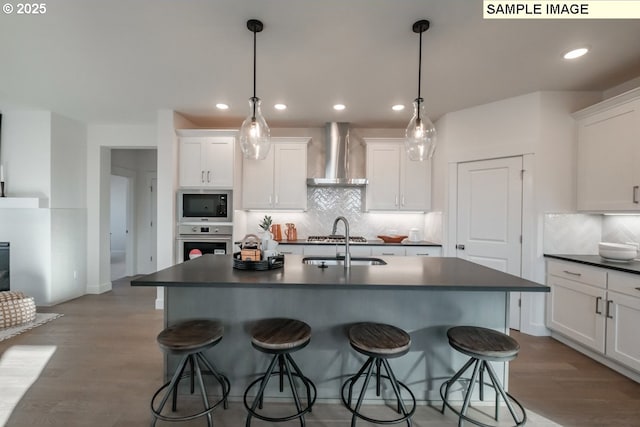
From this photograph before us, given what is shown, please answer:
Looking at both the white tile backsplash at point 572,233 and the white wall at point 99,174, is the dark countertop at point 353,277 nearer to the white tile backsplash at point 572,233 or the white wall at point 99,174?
the white tile backsplash at point 572,233

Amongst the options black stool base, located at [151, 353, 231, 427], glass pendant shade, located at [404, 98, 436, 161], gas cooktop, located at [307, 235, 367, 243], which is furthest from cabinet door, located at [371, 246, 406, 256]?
black stool base, located at [151, 353, 231, 427]

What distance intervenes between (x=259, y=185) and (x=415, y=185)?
2281 mm

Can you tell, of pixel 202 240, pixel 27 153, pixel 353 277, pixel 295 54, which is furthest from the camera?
pixel 27 153

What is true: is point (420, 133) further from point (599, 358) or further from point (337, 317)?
point (599, 358)

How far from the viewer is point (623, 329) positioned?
2316mm

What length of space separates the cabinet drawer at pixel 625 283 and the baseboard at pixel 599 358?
0.65m

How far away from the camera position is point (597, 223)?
10.2 ft

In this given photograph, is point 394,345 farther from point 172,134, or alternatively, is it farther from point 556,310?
point 172,134

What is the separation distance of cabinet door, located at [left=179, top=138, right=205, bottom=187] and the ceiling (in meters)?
0.55

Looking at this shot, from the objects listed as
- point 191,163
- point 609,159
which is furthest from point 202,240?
point 609,159

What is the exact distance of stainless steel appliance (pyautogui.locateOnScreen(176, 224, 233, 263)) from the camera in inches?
151

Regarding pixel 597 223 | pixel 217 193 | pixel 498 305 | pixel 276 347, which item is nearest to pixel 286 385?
pixel 276 347

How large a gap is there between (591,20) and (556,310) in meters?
2.62

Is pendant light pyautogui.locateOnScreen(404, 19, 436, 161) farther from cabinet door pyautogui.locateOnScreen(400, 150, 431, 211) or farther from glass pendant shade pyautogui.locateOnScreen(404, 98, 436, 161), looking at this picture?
cabinet door pyautogui.locateOnScreen(400, 150, 431, 211)
